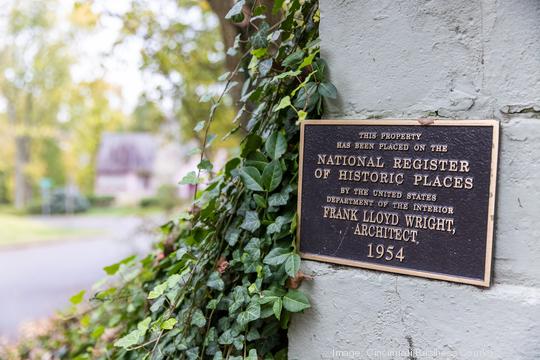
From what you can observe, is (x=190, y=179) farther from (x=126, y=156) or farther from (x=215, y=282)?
(x=126, y=156)

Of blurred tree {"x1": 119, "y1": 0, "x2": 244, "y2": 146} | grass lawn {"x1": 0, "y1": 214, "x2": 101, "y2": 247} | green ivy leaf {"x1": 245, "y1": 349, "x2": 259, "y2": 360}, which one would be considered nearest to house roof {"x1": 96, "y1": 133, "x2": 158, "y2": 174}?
grass lawn {"x1": 0, "y1": 214, "x2": 101, "y2": 247}

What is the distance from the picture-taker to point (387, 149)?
1650 mm

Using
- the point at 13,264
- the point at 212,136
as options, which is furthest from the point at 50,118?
the point at 212,136

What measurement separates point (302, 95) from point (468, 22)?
626mm

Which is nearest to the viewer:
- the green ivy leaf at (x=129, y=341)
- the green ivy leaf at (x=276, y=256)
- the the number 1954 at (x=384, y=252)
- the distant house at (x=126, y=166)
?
the the number 1954 at (x=384, y=252)

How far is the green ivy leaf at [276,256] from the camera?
1706mm

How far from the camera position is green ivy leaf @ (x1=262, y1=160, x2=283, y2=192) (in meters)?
1.78

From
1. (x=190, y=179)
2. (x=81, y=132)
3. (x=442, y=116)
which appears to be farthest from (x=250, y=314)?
(x=81, y=132)

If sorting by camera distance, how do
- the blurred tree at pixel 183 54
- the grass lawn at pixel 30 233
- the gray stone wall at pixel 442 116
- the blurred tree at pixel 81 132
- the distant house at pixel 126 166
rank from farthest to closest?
1. the distant house at pixel 126 166
2. the blurred tree at pixel 81 132
3. the grass lawn at pixel 30 233
4. the blurred tree at pixel 183 54
5. the gray stone wall at pixel 442 116

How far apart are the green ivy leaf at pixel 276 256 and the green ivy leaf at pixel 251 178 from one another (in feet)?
0.82

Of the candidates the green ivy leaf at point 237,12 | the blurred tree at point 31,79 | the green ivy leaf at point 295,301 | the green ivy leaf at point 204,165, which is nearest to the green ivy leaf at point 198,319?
the green ivy leaf at point 295,301

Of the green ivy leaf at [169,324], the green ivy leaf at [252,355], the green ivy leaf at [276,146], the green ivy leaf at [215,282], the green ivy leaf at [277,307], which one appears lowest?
the green ivy leaf at [252,355]

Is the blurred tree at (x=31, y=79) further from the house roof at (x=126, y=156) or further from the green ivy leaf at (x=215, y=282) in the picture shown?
the green ivy leaf at (x=215, y=282)

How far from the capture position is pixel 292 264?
168cm
